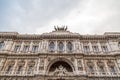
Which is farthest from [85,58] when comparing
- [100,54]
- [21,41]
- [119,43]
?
[21,41]

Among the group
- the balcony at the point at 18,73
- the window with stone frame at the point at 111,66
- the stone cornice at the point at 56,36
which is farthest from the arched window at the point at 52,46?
the window with stone frame at the point at 111,66

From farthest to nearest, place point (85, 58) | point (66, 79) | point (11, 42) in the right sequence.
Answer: point (11, 42), point (85, 58), point (66, 79)

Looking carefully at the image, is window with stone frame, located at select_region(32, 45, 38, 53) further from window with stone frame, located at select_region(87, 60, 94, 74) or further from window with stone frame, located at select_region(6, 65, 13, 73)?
window with stone frame, located at select_region(87, 60, 94, 74)

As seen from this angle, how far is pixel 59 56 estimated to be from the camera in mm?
23703

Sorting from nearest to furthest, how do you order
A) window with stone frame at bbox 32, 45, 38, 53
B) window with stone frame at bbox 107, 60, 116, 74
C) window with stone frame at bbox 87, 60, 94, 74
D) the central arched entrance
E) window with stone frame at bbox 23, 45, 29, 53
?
the central arched entrance < window with stone frame at bbox 107, 60, 116, 74 < window with stone frame at bbox 87, 60, 94, 74 < window with stone frame at bbox 32, 45, 38, 53 < window with stone frame at bbox 23, 45, 29, 53

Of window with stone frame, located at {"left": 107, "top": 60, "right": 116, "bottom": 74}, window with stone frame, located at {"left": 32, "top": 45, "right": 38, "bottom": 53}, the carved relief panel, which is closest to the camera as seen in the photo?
the carved relief panel

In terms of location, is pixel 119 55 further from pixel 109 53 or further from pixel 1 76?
pixel 1 76

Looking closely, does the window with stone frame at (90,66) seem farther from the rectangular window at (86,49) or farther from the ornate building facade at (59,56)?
the rectangular window at (86,49)

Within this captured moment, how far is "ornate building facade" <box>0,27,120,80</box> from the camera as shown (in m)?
21.1

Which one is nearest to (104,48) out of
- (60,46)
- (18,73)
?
(60,46)

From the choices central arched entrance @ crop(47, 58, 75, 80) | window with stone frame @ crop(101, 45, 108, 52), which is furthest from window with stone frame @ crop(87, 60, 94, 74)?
window with stone frame @ crop(101, 45, 108, 52)

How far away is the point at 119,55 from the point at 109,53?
1.87 meters

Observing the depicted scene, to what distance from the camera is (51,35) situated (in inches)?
1063

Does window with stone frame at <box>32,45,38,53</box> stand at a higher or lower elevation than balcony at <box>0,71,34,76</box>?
higher
